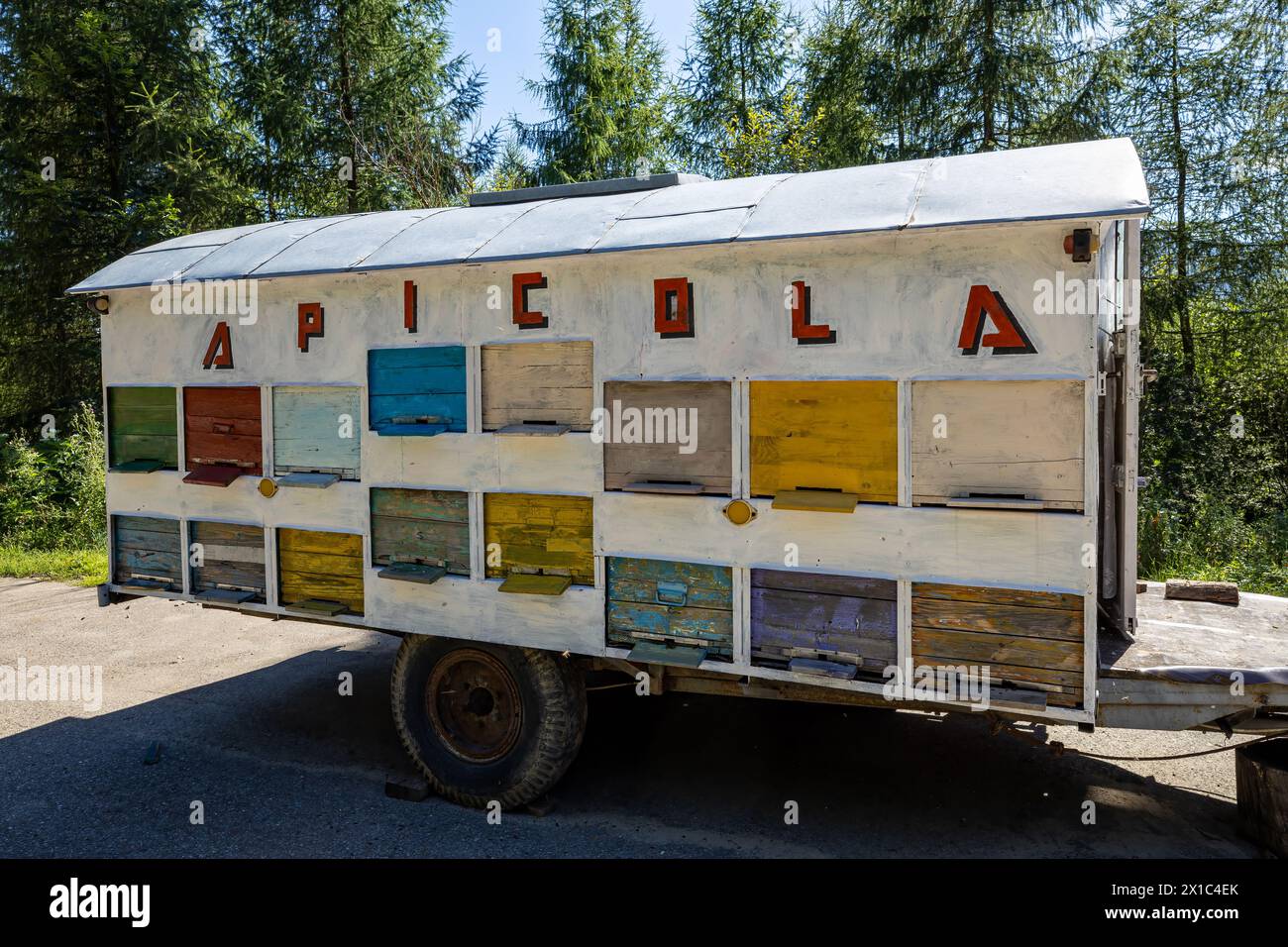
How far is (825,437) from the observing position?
4.23 meters

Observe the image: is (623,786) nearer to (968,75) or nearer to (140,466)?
(140,466)

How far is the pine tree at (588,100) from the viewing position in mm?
19844

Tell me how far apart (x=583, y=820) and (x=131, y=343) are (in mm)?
4465

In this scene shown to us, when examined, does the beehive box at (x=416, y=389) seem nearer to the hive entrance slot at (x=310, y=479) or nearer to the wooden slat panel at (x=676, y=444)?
the hive entrance slot at (x=310, y=479)

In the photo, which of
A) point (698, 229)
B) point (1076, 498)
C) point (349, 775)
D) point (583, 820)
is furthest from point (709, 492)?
point (349, 775)

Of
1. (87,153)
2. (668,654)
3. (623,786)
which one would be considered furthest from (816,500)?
(87,153)

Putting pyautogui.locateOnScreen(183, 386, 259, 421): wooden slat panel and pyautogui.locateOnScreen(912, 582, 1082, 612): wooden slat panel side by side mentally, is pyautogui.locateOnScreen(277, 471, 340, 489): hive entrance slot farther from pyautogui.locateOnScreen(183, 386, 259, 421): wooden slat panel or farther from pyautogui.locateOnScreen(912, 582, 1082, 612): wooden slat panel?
pyautogui.locateOnScreen(912, 582, 1082, 612): wooden slat panel

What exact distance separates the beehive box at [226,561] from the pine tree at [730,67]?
17034 millimetres

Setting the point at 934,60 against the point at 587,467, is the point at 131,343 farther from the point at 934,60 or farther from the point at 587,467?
the point at 934,60

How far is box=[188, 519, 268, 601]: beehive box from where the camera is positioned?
5.72 metres

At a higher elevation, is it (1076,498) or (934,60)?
(934,60)

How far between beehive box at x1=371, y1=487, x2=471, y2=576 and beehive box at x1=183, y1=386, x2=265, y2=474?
0.98 m

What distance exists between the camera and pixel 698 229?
4414mm

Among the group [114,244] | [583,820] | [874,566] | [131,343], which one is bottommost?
[583,820]
